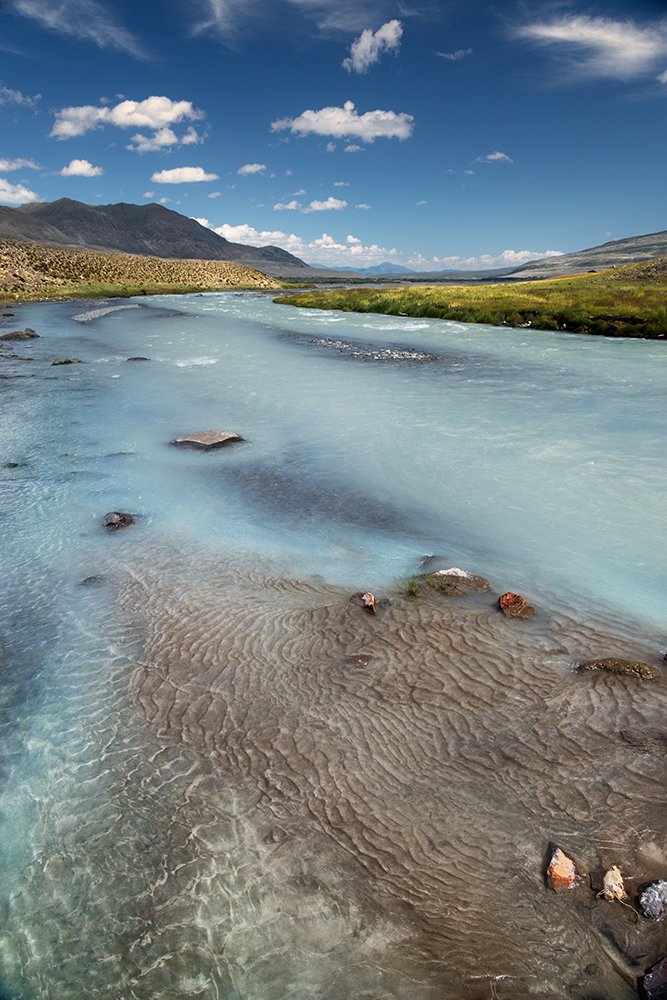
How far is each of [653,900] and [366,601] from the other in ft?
15.8

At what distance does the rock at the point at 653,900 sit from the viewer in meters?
4.32

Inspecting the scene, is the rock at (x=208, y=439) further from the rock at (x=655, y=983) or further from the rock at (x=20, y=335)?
the rock at (x=20, y=335)

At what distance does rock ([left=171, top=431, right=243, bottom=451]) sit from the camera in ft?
55.1

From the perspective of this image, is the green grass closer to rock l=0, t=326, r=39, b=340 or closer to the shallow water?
the shallow water

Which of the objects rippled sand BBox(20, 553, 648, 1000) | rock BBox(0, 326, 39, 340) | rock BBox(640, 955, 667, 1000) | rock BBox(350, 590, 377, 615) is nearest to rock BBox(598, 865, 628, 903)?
rippled sand BBox(20, 553, 648, 1000)

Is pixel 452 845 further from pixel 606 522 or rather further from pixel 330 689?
pixel 606 522

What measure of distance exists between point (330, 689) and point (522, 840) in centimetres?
271

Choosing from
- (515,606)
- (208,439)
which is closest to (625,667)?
(515,606)

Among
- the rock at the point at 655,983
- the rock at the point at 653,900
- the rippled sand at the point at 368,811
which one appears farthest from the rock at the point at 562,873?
the rock at the point at 655,983

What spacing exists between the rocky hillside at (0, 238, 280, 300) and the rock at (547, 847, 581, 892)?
74.8 meters

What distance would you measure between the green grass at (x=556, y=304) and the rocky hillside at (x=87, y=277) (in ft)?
106

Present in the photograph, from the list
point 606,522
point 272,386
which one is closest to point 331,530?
point 606,522

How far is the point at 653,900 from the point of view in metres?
4.39

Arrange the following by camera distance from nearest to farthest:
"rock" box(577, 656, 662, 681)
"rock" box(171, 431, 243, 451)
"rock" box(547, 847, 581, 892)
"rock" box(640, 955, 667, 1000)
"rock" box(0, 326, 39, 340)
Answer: "rock" box(640, 955, 667, 1000) → "rock" box(547, 847, 581, 892) → "rock" box(577, 656, 662, 681) → "rock" box(171, 431, 243, 451) → "rock" box(0, 326, 39, 340)
